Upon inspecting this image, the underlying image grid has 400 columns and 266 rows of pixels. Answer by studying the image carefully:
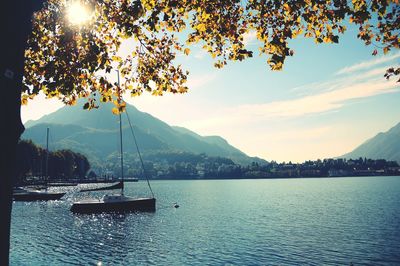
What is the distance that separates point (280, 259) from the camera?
1373 inches

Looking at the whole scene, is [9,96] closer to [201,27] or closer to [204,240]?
[201,27]

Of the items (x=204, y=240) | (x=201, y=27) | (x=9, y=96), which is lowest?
(x=204, y=240)

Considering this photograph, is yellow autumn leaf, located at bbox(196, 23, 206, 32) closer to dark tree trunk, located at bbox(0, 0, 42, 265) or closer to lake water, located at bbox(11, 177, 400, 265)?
dark tree trunk, located at bbox(0, 0, 42, 265)

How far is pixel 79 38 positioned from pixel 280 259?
31393 mm

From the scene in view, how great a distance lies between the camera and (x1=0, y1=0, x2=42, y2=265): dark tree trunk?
5.84 m

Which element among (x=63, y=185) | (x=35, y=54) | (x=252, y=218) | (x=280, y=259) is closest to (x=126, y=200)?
(x=252, y=218)

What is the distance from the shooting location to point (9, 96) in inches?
237

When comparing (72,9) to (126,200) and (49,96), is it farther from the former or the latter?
(126,200)

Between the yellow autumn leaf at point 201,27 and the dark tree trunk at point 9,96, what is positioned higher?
the yellow autumn leaf at point 201,27

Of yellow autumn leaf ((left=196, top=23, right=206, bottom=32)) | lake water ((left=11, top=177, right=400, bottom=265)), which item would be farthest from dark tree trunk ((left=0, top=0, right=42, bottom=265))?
lake water ((left=11, top=177, right=400, bottom=265))

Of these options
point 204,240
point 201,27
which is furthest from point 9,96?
point 204,240

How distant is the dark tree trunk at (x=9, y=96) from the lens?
19.1 ft

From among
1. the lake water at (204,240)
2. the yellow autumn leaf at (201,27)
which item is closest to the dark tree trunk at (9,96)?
the yellow autumn leaf at (201,27)

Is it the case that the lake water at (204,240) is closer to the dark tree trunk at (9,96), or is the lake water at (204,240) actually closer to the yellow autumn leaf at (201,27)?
the yellow autumn leaf at (201,27)
